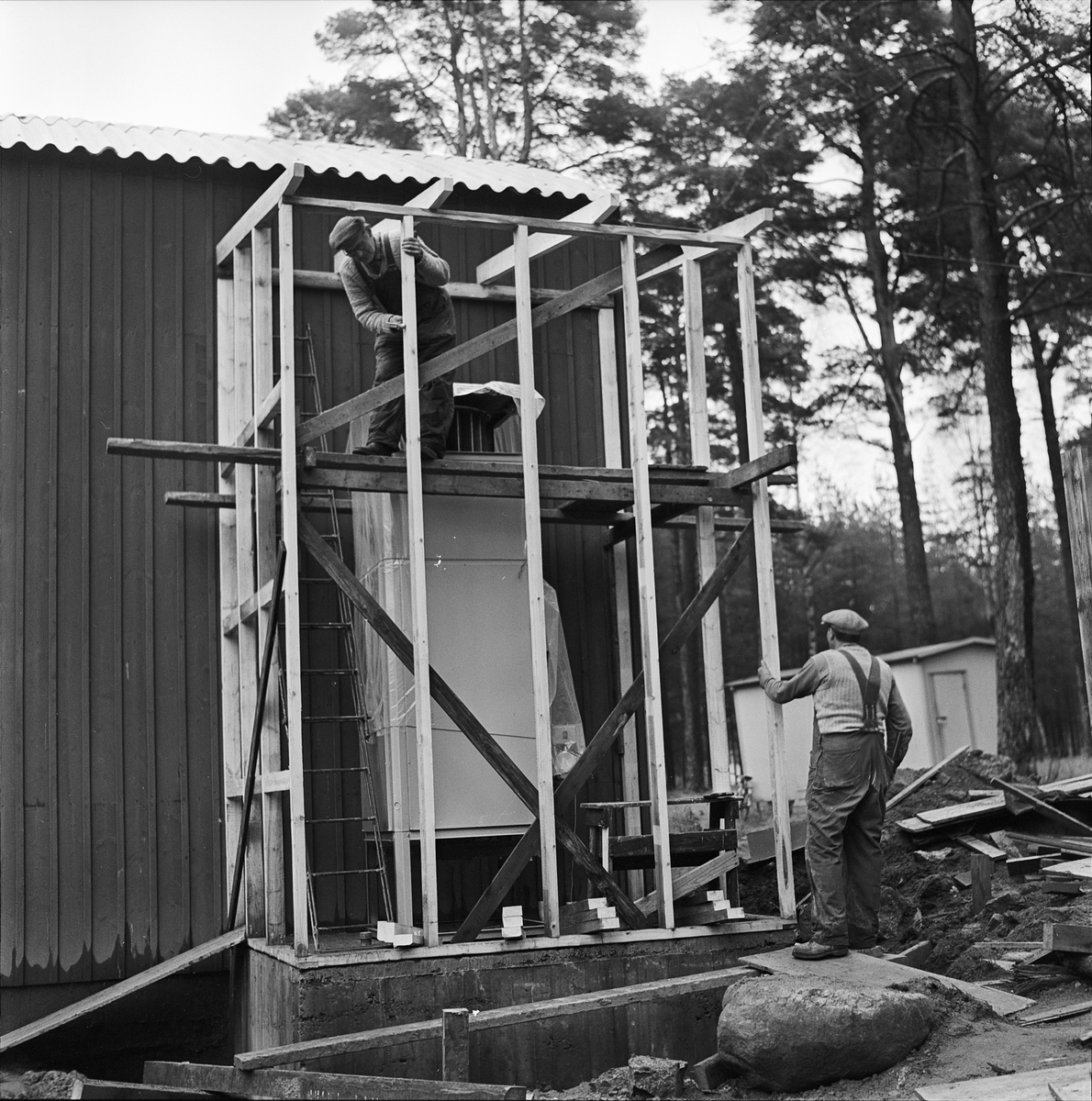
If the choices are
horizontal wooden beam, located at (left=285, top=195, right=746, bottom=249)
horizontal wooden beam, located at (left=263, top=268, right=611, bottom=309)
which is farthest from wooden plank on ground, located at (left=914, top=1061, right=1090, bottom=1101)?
horizontal wooden beam, located at (left=263, top=268, right=611, bottom=309)

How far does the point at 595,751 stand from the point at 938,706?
16.8 meters

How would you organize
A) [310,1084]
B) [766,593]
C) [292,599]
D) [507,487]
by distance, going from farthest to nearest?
[766,593]
[507,487]
[292,599]
[310,1084]

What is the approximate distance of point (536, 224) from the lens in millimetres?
9891

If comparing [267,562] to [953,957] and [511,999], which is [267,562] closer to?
[511,999]

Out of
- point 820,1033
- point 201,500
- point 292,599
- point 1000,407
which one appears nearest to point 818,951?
point 820,1033

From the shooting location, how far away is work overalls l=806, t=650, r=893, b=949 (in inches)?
348

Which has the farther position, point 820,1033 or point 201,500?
point 201,500

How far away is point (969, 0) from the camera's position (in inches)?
852

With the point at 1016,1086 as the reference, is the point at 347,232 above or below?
above

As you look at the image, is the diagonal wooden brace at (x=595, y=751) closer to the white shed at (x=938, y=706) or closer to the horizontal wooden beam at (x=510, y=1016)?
the horizontal wooden beam at (x=510, y=1016)

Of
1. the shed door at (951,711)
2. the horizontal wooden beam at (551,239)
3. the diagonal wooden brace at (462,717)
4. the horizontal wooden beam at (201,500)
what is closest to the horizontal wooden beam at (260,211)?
the horizontal wooden beam at (551,239)

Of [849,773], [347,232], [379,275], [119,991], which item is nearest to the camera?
[849,773]

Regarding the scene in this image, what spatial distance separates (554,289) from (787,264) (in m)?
19.8

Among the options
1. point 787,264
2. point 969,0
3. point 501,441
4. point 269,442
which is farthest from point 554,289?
point 787,264
